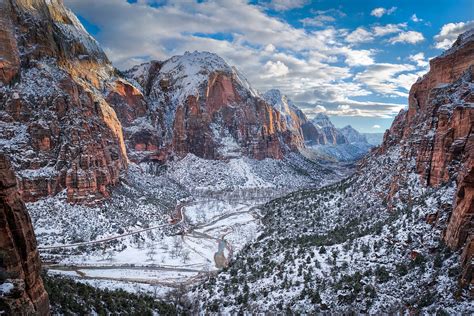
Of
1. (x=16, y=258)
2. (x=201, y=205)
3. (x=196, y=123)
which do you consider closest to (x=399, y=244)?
(x=16, y=258)

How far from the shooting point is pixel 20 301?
832 inches

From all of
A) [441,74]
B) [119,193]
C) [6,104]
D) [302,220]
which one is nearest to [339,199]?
[302,220]

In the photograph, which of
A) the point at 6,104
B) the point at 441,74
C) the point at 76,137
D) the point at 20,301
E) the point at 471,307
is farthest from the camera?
the point at 76,137

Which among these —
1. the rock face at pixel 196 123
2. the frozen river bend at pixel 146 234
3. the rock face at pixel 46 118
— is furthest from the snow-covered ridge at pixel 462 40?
the rock face at pixel 196 123

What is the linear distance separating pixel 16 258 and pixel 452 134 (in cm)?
5215

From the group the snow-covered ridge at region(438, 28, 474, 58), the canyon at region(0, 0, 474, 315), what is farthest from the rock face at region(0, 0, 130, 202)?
the snow-covered ridge at region(438, 28, 474, 58)

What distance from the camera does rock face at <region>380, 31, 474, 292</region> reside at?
104 ft

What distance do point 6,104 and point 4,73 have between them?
31.0 feet

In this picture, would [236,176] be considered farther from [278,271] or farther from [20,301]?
[20,301]

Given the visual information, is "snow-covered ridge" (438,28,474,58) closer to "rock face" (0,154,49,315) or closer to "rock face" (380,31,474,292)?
"rock face" (380,31,474,292)

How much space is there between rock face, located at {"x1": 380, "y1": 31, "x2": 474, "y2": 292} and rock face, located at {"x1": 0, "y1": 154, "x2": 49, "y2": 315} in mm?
32993

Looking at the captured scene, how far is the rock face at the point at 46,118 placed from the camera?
273ft

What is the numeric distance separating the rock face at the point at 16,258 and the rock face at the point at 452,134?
1299 inches

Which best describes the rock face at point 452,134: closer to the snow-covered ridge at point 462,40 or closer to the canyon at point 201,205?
the snow-covered ridge at point 462,40
